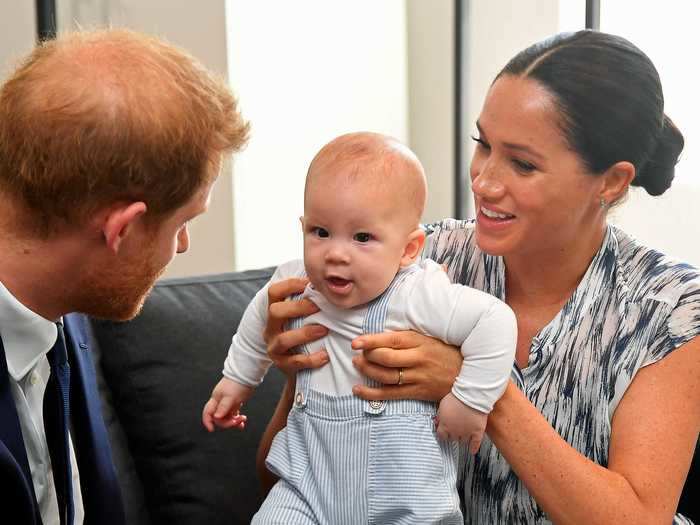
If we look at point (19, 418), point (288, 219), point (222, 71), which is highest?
point (222, 71)

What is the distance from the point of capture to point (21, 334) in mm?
1417

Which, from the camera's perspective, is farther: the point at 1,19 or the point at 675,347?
the point at 1,19

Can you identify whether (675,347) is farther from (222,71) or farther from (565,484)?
(222,71)

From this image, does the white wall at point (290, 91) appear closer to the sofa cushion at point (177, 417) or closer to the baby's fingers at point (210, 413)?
the sofa cushion at point (177, 417)

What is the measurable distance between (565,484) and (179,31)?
88.8 inches

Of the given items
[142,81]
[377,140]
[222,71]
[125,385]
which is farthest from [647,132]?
[222,71]

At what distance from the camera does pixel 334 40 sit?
12.5 ft

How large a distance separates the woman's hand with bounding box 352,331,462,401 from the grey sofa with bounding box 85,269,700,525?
614 millimetres

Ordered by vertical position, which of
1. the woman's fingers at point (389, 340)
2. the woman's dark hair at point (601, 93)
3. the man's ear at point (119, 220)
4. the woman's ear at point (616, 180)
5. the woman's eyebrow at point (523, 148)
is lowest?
the woman's fingers at point (389, 340)

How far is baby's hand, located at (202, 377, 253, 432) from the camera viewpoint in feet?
5.50

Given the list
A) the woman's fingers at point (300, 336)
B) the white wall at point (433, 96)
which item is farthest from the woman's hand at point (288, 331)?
the white wall at point (433, 96)

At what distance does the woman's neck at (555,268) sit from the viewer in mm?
1799

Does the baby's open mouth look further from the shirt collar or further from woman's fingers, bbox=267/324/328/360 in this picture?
the shirt collar

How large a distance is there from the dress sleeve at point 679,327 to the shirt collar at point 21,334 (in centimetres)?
95
